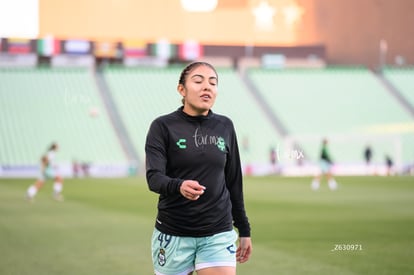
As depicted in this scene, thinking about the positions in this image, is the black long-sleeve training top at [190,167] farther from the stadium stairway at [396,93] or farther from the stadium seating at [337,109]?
the stadium stairway at [396,93]

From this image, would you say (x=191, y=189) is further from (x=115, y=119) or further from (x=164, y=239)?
(x=115, y=119)

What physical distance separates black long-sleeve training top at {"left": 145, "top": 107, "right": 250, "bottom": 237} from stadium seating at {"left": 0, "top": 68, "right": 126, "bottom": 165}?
47.5 metres

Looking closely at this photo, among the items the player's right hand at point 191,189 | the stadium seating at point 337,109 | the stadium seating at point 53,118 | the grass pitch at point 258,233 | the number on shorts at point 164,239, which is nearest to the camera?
the player's right hand at point 191,189

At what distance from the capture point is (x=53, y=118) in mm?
59469

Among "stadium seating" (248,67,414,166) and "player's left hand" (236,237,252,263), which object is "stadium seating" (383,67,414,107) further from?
"player's left hand" (236,237,252,263)

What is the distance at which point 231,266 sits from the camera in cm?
702

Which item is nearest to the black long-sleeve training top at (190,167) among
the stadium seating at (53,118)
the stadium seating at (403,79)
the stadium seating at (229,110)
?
the stadium seating at (53,118)

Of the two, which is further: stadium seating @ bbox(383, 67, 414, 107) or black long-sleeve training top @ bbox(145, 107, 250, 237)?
stadium seating @ bbox(383, 67, 414, 107)

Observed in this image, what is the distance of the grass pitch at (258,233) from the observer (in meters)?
13.9

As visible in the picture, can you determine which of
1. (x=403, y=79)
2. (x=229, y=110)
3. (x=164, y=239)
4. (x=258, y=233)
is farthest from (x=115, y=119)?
(x=164, y=239)

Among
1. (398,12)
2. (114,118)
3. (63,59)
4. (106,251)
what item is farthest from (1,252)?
(63,59)

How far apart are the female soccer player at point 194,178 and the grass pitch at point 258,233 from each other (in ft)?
20.7

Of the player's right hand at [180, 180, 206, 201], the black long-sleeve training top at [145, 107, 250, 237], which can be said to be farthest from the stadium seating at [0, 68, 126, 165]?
the player's right hand at [180, 180, 206, 201]

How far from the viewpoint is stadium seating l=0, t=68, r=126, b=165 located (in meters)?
55.1
